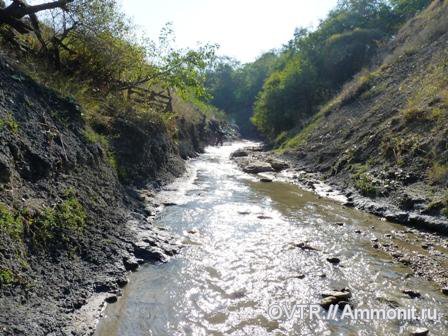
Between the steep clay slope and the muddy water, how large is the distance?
26.6 inches

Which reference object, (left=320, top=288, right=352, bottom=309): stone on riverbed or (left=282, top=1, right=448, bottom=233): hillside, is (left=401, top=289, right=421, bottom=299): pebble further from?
(left=282, top=1, right=448, bottom=233): hillside

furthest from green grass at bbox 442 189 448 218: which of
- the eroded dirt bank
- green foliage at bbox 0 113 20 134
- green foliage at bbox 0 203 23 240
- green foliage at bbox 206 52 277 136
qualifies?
green foliage at bbox 206 52 277 136

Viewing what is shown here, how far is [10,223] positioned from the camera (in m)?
6.19

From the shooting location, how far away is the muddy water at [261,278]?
6.32 metres

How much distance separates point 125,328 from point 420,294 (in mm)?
5441

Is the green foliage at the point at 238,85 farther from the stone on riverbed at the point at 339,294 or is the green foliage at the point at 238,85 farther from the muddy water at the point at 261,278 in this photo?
the stone on riverbed at the point at 339,294

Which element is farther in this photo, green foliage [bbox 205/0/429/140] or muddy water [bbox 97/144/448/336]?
green foliage [bbox 205/0/429/140]

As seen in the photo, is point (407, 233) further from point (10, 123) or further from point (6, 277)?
point (10, 123)

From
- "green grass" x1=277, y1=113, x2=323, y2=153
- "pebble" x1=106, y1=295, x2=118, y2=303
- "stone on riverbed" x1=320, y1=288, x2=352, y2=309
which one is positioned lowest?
"stone on riverbed" x1=320, y1=288, x2=352, y2=309

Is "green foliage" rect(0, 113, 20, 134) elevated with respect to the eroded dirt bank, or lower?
elevated

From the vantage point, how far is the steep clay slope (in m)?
5.73

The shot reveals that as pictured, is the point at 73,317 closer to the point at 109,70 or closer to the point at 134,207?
the point at 134,207

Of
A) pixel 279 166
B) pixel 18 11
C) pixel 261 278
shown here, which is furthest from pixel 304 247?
pixel 279 166

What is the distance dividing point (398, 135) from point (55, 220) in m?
15.0
